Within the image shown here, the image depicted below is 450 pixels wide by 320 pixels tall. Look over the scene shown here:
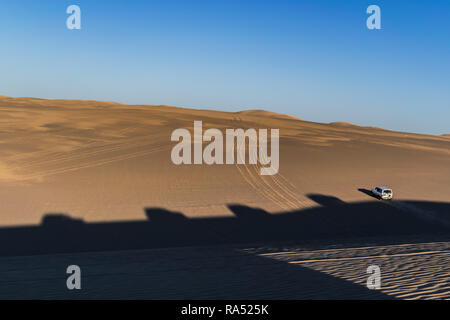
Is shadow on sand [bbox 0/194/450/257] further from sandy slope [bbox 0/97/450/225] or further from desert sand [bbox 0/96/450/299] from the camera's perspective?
sandy slope [bbox 0/97/450/225]

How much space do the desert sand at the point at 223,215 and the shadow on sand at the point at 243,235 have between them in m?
0.06

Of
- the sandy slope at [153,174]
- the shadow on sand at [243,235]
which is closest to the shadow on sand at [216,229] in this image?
the shadow on sand at [243,235]

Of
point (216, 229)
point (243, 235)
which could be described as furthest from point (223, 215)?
point (243, 235)

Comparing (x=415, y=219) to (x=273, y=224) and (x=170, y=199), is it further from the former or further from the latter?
(x=170, y=199)

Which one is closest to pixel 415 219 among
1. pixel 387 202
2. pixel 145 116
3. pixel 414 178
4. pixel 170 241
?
pixel 387 202

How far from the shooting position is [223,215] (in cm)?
1827

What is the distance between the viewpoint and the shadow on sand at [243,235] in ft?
Result: 27.5

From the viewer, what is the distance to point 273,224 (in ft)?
57.3

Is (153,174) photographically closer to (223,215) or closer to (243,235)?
(223,215)

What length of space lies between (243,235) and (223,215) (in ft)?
8.35

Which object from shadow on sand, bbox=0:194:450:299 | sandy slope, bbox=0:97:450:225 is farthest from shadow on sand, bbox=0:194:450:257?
sandy slope, bbox=0:97:450:225

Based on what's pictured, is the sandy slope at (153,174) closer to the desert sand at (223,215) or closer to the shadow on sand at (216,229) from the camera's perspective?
the desert sand at (223,215)

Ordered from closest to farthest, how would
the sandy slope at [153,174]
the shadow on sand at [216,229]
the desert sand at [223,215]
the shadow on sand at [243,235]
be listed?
the shadow on sand at [243,235] → the desert sand at [223,215] → the shadow on sand at [216,229] → the sandy slope at [153,174]
